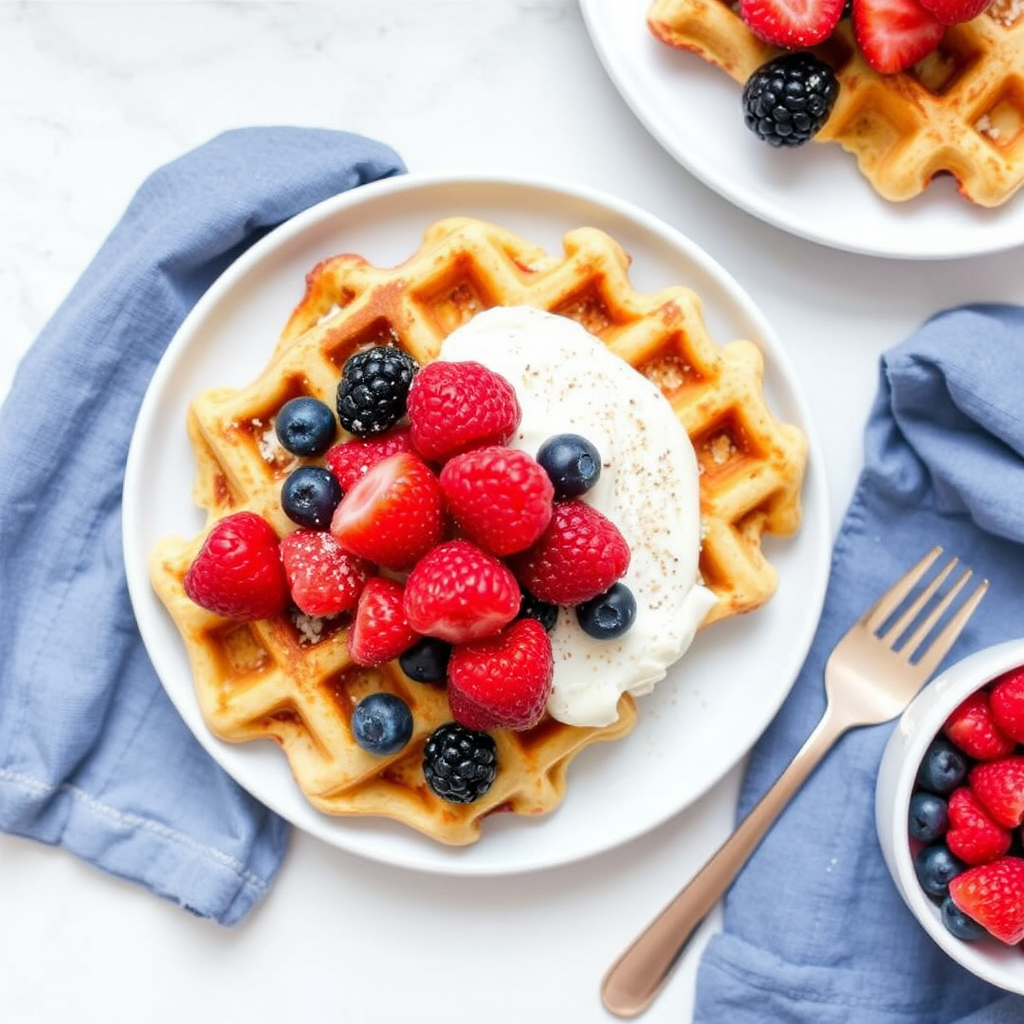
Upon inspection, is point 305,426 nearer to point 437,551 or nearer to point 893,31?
point 437,551

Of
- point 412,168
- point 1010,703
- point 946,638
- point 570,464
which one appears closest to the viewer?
point 570,464

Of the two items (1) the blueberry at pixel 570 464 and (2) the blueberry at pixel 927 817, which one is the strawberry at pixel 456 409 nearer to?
(1) the blueberry at pixel 570 464

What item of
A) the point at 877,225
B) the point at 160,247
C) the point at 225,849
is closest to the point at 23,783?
the point at 225,849

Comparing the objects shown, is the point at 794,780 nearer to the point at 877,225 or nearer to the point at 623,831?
the point at 623,831

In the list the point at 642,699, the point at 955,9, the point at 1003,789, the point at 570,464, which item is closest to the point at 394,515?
the point at 570,464

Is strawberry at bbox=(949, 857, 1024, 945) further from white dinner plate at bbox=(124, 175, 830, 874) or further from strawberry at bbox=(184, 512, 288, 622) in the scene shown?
strawberry at bbox=(184, 512, 288, 622)
